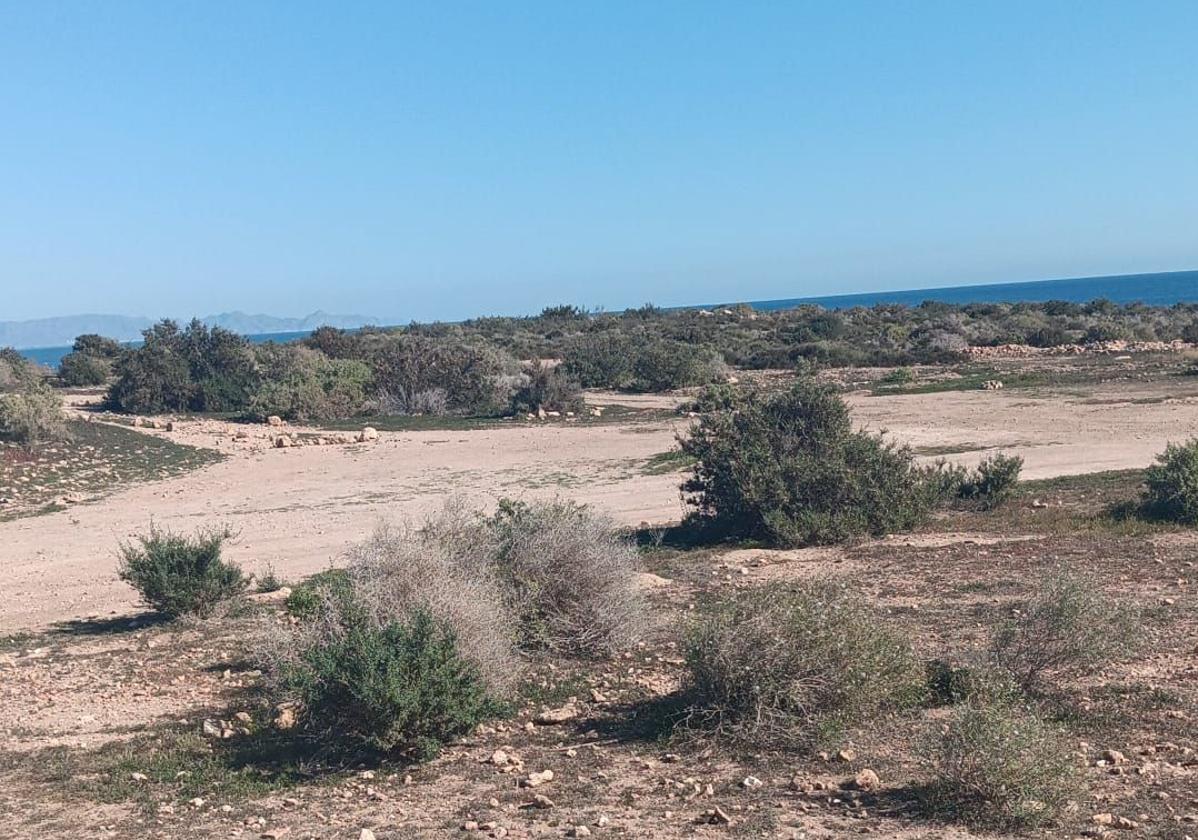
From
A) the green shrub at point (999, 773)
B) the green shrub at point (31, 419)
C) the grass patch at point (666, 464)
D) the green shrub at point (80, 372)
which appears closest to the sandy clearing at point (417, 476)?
the grass patch at point (666, 464)

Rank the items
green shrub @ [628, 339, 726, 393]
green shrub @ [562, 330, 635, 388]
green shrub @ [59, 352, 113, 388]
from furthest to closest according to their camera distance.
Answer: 1. green shrub @ [59, 352, 113, 388]
2. green shrub @ [562, 330, 635, 388]
3. green shrub @ [628, 339, 726, 393]

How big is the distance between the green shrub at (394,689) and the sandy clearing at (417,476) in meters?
6.53

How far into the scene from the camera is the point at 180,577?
1142 cm

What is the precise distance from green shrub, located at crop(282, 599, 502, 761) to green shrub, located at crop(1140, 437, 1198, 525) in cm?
980

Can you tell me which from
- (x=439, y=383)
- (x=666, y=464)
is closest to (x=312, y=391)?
(x=439, y=383)

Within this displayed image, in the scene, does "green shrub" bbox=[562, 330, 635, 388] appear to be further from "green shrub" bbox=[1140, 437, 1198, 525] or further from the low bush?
the low bush

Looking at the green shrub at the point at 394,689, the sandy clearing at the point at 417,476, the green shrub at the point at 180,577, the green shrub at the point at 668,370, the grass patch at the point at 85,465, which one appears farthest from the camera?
the green shrub at the point at 668,370

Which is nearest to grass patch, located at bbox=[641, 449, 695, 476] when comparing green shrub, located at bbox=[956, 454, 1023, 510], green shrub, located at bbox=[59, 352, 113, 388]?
green shrub, located at bbox=[956, 454, 1023, 510]

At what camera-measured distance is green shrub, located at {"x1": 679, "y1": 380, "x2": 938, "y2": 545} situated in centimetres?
1388

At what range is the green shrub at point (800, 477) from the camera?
45.5 feet

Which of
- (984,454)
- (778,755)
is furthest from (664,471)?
(778,755)

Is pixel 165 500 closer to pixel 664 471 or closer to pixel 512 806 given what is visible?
pixel 664 471

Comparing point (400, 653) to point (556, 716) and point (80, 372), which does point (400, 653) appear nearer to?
point (556, 716)

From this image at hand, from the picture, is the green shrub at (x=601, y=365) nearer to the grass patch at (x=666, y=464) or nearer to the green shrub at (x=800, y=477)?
the grass patch at (x=666, y=464)
